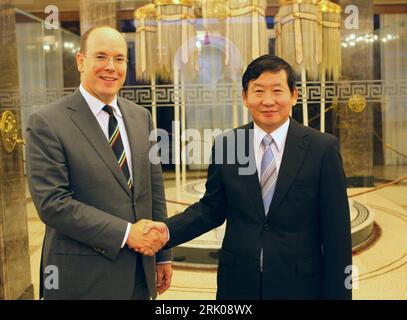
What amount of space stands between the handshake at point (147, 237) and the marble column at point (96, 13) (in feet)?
5.27

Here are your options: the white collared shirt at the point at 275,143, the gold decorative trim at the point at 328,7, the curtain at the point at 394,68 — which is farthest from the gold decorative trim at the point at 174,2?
the white collared shirt at the point at 275,143

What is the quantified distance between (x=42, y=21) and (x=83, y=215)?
1.92m

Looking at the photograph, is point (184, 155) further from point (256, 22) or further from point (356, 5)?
point (356, 5)

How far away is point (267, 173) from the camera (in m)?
1.52

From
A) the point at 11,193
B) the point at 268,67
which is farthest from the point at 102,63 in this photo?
the point at 11,193

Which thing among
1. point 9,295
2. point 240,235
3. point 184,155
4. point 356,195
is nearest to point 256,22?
point 184,155

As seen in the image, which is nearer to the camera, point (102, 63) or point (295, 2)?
point (102, 63)

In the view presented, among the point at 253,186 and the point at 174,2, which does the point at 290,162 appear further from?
the point at 174,2

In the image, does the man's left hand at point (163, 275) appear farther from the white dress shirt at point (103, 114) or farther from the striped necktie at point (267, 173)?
the striped necktie at point (267, 173)

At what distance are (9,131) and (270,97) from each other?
1.67 m

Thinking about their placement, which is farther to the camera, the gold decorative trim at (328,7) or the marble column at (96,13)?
the gold decorative trim at (328,7)

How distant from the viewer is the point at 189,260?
124 inches

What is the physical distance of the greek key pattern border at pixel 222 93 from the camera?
2.78 meters

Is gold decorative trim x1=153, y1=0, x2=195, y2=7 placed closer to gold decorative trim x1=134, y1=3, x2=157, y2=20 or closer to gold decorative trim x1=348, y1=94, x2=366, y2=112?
gold decorative trim x1=134, y1=3, x2=157, y2=20
